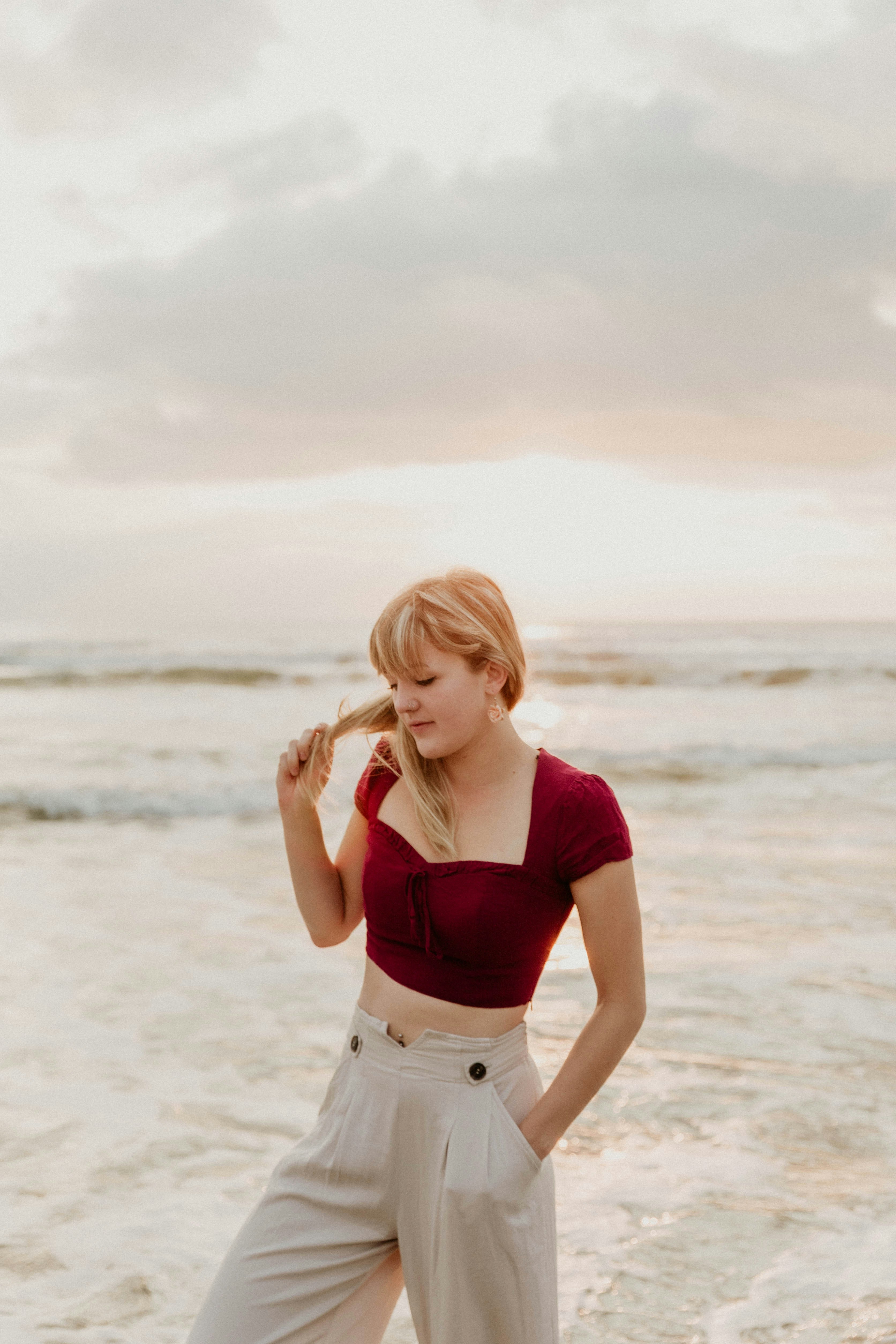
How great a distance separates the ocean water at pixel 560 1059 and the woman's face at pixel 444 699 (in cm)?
50

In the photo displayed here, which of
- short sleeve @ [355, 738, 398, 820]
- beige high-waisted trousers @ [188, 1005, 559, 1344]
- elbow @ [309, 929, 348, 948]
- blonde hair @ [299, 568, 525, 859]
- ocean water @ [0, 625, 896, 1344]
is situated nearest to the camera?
beige high-waisted trousers @ [188, 1005, 559, 1344]

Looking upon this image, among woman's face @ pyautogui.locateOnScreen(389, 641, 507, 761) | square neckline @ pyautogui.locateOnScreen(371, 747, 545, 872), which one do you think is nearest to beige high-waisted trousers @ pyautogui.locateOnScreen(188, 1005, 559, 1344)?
square neckline @ pyautogui.locateOnScreen(371, 747, 545, 872)

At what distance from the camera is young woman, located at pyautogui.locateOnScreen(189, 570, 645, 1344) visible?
2088 mm

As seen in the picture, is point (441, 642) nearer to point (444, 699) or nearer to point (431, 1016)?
point (444, 699)

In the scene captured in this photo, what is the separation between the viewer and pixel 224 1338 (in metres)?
2.07

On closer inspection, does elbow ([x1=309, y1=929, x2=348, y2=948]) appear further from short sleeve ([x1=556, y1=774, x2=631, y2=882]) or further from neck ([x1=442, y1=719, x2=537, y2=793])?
short sleeve ([x1=556, y1=774, x2=631, y2=882])

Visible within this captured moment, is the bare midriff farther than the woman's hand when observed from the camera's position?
No

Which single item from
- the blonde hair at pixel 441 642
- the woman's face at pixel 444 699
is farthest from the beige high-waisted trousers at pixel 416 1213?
the woman's face at pixel 444 699

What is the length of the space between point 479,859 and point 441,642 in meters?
0.43

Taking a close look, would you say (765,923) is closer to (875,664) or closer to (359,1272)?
(359,1272)

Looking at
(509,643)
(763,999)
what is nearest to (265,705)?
(763,999)

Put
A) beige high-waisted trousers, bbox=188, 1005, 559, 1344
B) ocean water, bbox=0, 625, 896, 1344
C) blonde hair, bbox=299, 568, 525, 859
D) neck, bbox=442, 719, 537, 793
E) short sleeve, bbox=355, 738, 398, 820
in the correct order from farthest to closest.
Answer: ocean water, bbox=0, 625, 896, 1344, short sleeve, bbox=355, 738, 398, 820, neck, bbox=442, 719, 537, 793, blonde hair, bbox=299, 568, 525, 859, beige high-waisted trousers, bbox=188, 1005, 559, 1344

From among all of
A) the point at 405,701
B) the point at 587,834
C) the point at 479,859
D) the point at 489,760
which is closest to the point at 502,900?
the point at 479,859

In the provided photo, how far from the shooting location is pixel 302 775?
2.47 meters
